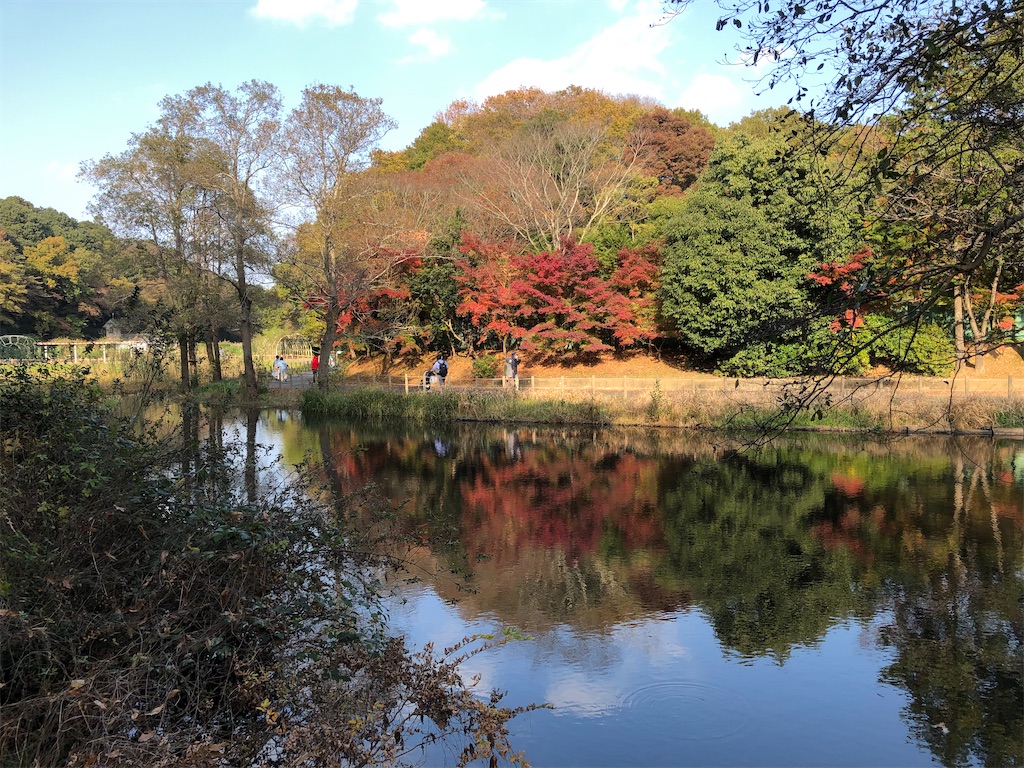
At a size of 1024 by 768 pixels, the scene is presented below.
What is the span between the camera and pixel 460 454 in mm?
17953

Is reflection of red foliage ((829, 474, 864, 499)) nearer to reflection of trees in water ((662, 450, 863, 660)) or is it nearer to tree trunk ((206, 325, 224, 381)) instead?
reflection of trees in water ((662, 450, 863, 660))

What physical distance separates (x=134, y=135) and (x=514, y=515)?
24.1 metres

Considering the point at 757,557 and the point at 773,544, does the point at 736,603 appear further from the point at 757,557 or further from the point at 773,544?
the point at 773,544

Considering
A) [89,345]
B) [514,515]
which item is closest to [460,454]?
[514,515]

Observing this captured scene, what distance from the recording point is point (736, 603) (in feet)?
27.1

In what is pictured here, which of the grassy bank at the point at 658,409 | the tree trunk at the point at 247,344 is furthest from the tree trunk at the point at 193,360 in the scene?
the grassy bank at the point at 658,409

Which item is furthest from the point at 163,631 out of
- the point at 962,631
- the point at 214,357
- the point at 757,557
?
the point at 214,357

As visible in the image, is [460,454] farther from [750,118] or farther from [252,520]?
[750,118]

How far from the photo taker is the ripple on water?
225 inches

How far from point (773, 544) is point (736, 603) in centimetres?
253

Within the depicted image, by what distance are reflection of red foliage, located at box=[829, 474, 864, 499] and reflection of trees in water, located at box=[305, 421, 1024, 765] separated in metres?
0.05

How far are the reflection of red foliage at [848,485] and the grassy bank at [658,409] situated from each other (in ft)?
5.88

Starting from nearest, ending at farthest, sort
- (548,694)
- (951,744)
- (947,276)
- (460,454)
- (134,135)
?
Result: 1. (947,276)
2. (951,744)
3. (548,694)
4. (460,454)
5. (134,135)

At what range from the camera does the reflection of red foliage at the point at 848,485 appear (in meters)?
13.4
